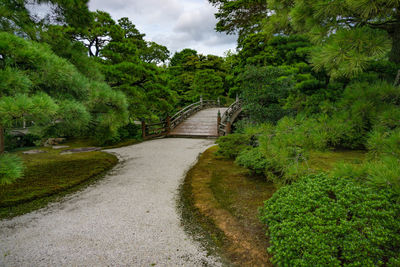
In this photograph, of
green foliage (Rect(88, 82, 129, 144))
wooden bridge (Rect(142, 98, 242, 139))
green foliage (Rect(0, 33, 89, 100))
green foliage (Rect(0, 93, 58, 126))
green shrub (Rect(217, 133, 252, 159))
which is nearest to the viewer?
green foliage (Rect(0, 93, 58, 126))

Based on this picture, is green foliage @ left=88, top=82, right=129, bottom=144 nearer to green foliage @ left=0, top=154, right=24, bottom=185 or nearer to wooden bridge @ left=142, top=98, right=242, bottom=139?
green foliage @ left=0, top=154, right=24, bottom=185

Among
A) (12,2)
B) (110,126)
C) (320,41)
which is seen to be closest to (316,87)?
(320,41)

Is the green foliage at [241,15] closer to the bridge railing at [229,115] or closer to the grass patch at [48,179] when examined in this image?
the bridge railing at [229,115]

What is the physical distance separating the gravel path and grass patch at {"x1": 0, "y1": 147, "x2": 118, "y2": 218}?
1.24 ft

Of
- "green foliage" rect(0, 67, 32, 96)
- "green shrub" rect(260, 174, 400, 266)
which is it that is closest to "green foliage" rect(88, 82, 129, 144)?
"green foliage" rect(0, 67, 32, 96)

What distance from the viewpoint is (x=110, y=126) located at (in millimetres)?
4090

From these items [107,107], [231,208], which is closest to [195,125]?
[107,107]

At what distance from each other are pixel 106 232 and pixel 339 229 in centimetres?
253

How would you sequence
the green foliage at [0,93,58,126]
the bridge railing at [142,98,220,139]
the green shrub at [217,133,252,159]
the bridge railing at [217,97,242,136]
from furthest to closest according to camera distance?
the bridge railing at [217,97,242,136] < the bridge railing at [142,98,220,139] < the green shrub at [217,133,252,159] < the green foliage at [0,93,58,126]

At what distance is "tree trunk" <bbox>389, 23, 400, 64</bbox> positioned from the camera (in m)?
2.37

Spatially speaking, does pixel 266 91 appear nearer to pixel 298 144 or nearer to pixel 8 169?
pixel 298 144

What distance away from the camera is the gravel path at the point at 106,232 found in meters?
2.04

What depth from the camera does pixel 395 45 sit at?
8.26ft

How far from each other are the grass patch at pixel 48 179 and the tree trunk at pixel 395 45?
4747 millimetres
